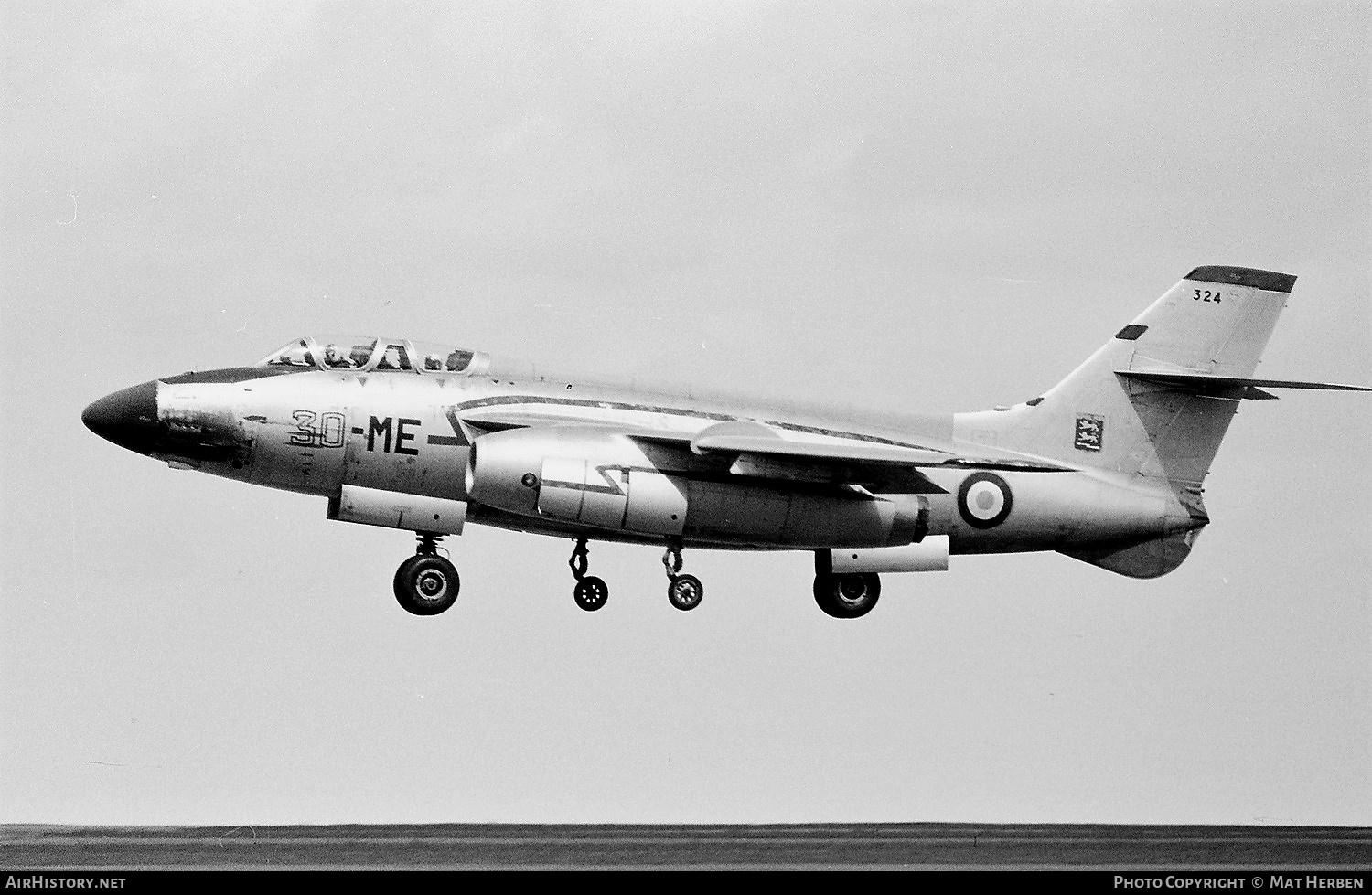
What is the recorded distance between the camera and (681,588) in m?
23.2

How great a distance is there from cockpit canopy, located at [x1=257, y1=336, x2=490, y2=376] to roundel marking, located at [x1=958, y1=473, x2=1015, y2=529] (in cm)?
606

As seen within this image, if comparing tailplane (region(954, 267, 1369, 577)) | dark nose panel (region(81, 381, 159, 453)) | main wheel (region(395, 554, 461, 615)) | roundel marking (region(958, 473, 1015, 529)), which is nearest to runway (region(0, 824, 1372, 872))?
main wheel (region(395, 554, 461, 615))

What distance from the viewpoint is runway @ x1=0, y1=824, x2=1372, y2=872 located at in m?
18.1

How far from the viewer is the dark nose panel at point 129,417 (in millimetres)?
21859

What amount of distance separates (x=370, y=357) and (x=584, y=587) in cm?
380

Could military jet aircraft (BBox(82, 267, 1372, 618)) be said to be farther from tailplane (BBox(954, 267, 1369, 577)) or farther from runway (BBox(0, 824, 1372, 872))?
runway (BBox(0, 824, 1372, 872))

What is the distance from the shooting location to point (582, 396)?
928 inches

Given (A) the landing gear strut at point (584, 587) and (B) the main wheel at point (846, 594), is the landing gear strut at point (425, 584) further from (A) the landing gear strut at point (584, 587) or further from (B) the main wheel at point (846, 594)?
(B) the main wheel at point (846, 594)

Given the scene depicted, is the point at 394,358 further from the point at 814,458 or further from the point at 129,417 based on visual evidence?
the point at 814,458
